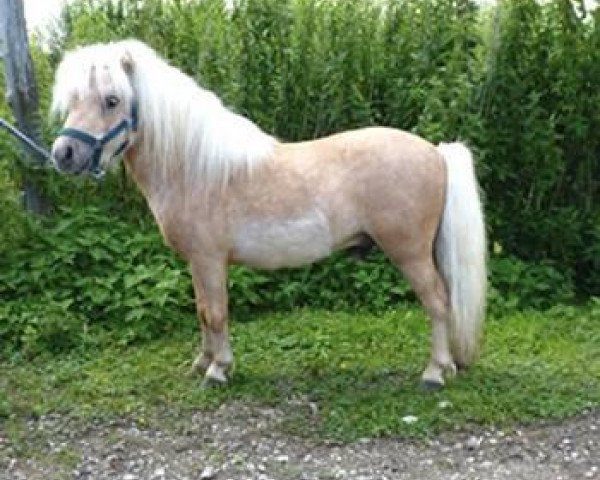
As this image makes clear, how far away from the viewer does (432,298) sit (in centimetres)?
443

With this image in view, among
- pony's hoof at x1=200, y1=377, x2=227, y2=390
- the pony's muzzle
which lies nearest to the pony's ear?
the pony's muzzle

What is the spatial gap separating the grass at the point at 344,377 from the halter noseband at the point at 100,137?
1.05m

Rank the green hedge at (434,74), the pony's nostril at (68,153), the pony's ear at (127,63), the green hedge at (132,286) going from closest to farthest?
the pony's nostril at (68,153) → the pony's ear at (127,63) → the green hedge at (132,286) → the green hedge at (434,74)

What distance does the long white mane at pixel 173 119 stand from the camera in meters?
4.25

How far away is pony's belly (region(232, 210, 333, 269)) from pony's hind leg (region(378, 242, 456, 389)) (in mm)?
278

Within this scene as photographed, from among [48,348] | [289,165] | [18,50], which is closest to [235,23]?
[18,50]

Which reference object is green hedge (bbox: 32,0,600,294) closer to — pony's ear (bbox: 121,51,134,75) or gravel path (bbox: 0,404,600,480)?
pony's ear (bbox: 121,51,134,75)

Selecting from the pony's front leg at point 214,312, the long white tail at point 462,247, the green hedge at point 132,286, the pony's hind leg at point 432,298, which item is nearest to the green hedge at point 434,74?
the green hedge at point 132,286

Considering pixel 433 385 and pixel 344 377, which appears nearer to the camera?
pixel 433 385

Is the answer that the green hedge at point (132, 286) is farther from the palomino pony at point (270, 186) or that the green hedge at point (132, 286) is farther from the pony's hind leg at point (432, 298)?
the pony's hind leg at point (432, 298)

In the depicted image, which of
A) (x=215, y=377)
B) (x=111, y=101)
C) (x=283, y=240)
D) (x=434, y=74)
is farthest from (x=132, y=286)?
(x=434, y=74)

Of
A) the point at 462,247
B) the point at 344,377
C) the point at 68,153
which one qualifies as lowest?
the point at 344,377

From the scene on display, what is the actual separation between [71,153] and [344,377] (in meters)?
1.60

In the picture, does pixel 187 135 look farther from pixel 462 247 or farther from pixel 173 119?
pixel 462 247
